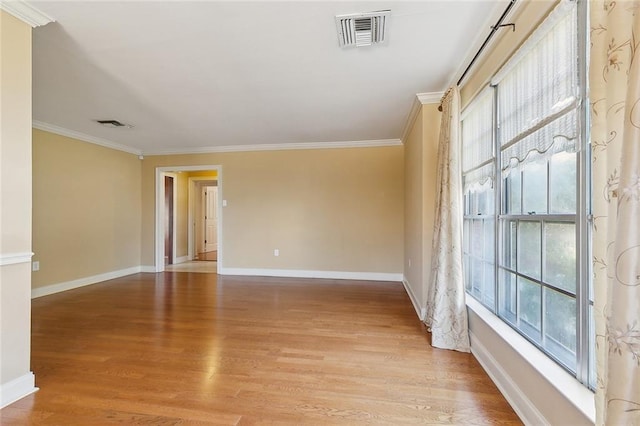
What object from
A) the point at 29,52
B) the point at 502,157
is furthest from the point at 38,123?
the point at 502,157

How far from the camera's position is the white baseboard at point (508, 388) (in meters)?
1.48

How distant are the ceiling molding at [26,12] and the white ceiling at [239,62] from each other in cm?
4

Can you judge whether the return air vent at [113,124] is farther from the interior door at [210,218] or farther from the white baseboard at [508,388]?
the white baseboard at [508,388]

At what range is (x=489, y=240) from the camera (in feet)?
7.77

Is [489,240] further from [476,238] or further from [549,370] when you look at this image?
[549,370]

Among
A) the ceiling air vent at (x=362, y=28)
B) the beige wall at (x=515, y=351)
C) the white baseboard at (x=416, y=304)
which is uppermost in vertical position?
the ceiling air vent at (x=362, y=28)

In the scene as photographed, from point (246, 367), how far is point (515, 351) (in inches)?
70.5

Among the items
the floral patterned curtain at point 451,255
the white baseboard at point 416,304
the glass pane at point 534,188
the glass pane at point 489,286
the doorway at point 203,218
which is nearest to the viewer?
the glass pane at point 534,188

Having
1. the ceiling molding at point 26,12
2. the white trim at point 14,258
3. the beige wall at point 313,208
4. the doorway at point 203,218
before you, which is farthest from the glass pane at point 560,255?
the doorway at point 203,218

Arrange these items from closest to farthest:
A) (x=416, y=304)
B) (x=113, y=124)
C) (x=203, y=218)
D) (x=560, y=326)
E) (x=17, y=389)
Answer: (x=560, y=326) → (x=17, y=389) → (x=416, y=304) → (x=113, y=124) → (x=203, y=218)

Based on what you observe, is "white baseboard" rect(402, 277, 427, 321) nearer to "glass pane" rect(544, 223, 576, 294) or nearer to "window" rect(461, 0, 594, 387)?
"window" rect(461, 0, 594, 387)

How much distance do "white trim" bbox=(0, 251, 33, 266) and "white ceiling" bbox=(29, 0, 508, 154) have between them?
153 cm

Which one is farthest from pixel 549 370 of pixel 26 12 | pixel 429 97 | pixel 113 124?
pixel 113 124

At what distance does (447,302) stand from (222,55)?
9.15 ft
